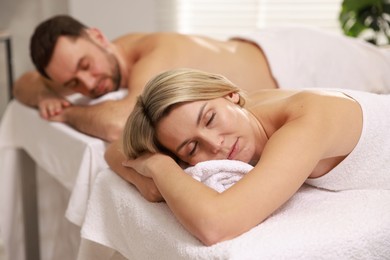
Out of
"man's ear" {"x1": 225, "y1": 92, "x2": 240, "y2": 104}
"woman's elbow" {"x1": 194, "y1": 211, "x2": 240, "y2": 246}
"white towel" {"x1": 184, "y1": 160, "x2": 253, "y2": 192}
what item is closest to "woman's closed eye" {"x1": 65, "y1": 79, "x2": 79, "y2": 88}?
"man's ear" {"x1": 225, "y1": 92, "x2": 240, "y2": 104}

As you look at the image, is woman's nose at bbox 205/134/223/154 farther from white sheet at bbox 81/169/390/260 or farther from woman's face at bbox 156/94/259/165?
white sheet at bbox 81/169/390/260

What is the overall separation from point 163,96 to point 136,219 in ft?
0.79

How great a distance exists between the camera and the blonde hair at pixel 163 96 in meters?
1.04

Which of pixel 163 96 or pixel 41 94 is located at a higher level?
pixel 163 96

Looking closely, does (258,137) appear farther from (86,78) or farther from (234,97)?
(86,78)

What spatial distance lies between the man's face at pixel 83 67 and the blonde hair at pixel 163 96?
71 centimetres

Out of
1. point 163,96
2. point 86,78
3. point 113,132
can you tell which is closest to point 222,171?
point 163,96

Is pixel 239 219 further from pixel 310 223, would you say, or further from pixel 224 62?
pixel 224 62

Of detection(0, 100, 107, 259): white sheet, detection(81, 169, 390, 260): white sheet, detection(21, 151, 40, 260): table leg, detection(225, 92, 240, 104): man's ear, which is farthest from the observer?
detection(21, 151, 40, 260): table leg

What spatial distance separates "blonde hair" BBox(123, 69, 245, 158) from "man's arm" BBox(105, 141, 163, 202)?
0.06 meters

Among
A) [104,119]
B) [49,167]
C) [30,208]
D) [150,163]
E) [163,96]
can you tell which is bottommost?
[30,208]

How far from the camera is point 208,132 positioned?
1039 mm

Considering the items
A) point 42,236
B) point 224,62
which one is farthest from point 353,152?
point 42,236

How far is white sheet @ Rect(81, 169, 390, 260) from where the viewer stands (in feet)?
2.59
